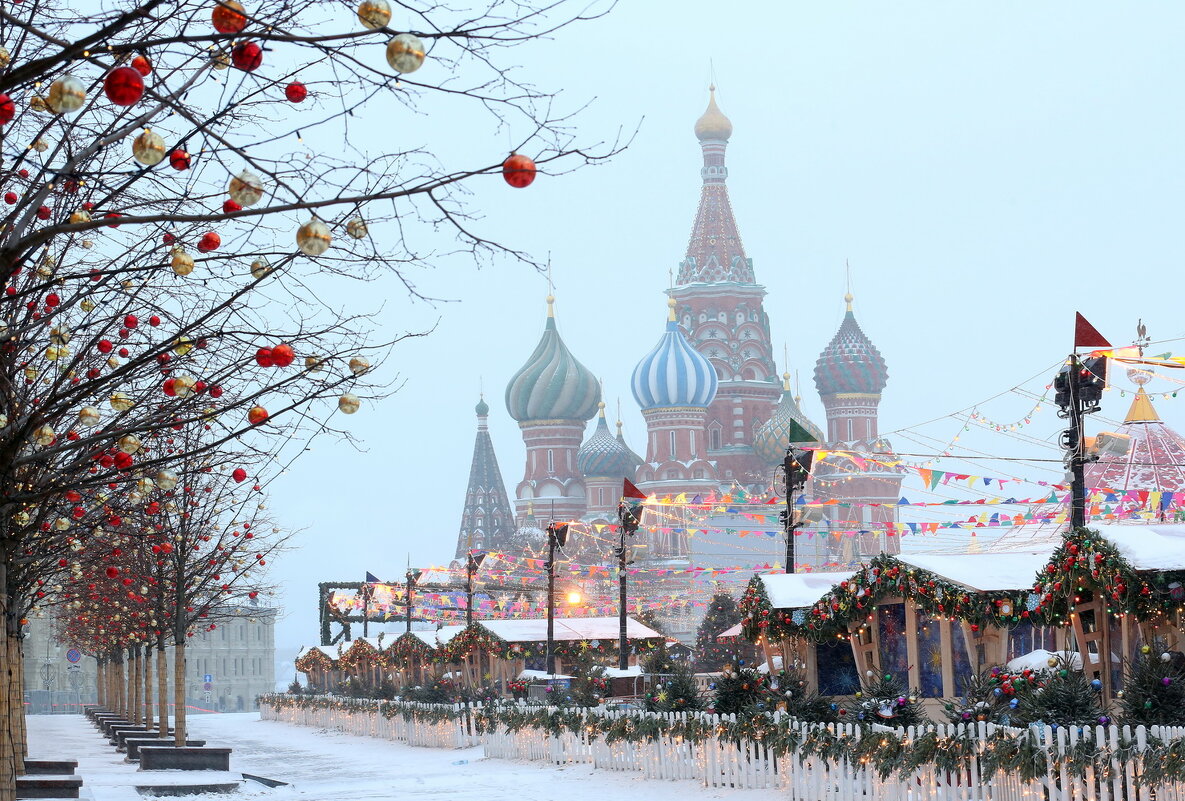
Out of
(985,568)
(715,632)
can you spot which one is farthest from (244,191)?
(715,632)

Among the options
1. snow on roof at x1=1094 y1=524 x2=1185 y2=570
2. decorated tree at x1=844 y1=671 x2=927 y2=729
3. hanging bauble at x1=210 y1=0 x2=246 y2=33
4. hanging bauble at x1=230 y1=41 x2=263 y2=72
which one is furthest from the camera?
decorated tree at x1=844 y1=671 x2=927 y2=729

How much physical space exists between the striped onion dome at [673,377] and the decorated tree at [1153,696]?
9652cm

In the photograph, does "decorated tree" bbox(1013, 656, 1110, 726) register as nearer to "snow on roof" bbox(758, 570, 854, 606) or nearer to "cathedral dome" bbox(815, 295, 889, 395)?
"snow on roof" bbox(758, 570, 854, 606)

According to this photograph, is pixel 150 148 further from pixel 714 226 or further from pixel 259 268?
pixel 714 226

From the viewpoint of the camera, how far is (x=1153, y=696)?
1416cm

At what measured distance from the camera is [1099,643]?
17.3 m

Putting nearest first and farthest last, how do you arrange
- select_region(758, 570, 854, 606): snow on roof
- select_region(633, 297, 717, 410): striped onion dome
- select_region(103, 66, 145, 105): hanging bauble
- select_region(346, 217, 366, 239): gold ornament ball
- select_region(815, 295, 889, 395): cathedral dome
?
select_region(103, 66, 145, 105): hanging bauble, select_region(346, 217, 366, 239): gold ornament ball, select_region(758, 570, 854, 606): snow on roof, select_region(633, 297, 717, 410): striped onion dome, select_region(815, 295, 889, 395): cathedral dome

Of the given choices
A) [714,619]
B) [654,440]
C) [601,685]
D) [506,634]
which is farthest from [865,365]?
[601,685]

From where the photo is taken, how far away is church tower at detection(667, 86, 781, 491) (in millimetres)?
119562

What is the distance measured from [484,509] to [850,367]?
155 ft

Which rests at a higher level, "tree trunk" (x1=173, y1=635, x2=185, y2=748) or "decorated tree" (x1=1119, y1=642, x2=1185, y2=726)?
"decorated tree" (x1=1119, y1=642, x2=1185, y2=726)

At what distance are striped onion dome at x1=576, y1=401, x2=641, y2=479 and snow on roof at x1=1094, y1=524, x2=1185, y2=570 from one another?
101 m

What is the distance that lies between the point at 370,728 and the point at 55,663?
71581 millimetres

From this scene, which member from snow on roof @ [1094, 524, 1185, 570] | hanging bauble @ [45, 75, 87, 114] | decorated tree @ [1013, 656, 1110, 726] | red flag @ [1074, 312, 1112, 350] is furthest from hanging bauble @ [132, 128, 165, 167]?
red flag @ [1074, 312, 1112, 350]
